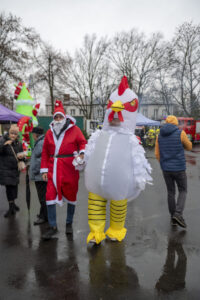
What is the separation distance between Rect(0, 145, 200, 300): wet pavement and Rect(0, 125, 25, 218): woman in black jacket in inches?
17.7

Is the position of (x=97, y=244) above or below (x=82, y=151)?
below

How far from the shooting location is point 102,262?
A: 291 centimetres

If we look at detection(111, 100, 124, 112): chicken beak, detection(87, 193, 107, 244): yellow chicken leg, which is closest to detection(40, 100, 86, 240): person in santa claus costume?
detection(87, 193, 107, 244): yellow chicken leg

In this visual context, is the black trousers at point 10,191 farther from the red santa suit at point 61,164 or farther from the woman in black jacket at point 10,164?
the red santa suit at point 61,164

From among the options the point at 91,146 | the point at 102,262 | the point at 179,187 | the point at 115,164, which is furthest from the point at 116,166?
the point at 179,187

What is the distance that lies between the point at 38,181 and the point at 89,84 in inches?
992

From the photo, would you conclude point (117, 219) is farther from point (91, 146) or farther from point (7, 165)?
point (7, 165)

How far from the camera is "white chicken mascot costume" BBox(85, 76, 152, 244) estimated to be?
9.81 feet

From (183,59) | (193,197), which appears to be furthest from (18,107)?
(183,59)

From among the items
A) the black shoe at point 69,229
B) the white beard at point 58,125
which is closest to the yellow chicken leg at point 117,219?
the black shoe at point 69,229

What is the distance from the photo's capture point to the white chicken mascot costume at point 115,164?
299 centimetres

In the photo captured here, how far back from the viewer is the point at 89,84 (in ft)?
92.1

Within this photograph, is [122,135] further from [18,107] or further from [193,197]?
[18,107]

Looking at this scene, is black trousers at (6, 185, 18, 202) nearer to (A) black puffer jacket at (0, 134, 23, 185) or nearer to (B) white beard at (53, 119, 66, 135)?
(A) black puffer jacket at (0, 134, 23, 185)
